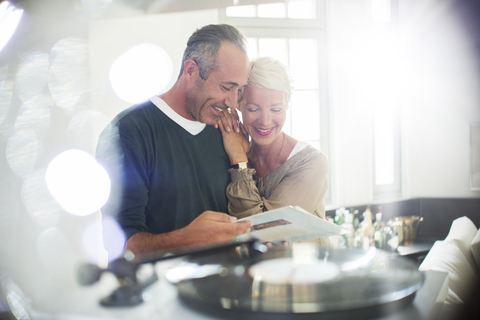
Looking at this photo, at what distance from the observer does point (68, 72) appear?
0.81 meters

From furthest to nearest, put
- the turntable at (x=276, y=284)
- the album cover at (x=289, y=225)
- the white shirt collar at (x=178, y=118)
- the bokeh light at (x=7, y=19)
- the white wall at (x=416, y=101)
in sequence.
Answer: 1. the white wall at (x=416, y=101)
2. the white shirt collar at (x=178, y=118)
3. the bokeh light at (x=7, y=19)
4. the album cover at (x=289, y=225)
5. the turntable at (x=276, y=284)

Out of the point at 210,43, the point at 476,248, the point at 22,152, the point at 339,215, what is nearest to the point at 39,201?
the point at 22,152

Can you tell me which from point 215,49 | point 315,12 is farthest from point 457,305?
point 315,12

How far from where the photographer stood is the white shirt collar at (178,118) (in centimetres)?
72

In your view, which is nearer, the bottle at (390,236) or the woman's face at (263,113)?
the woman's face at (263,113)

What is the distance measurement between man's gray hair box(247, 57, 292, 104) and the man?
0.05m

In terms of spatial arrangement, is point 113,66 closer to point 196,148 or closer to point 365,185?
point 196,148

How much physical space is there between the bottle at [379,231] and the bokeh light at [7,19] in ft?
4.73

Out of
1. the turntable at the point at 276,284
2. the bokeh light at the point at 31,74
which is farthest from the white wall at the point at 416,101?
the bokeh light at the point at 31,74

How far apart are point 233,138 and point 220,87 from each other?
14cm

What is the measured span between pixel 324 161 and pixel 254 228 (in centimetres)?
32

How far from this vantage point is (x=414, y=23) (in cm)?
116

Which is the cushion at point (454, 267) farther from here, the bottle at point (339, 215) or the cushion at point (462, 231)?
the bottle at point (339, 215)

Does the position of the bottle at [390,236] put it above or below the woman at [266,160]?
below
